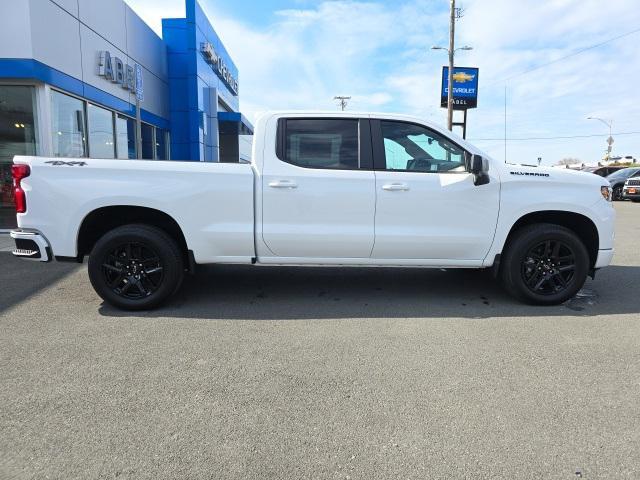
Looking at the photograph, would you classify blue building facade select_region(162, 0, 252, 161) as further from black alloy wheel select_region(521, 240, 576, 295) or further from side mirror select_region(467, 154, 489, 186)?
black alloy wheel select_region(521, 240, 576, 295)

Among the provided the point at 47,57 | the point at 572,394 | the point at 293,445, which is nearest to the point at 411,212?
the point at 572,394

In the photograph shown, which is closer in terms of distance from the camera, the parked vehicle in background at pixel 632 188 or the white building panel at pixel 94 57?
the white building panel at pixel 94 57

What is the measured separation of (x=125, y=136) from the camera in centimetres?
1542

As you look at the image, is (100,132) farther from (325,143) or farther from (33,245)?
(325,143)

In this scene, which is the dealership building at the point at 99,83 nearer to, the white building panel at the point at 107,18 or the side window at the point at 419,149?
the white building panel at the point at 107,18

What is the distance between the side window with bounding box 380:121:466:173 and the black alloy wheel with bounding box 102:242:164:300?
265 centimetres

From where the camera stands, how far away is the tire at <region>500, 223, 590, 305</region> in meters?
4.98

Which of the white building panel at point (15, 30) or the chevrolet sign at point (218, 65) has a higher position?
the chevrolet sign at point (218, 65)

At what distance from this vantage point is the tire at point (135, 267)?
15.4 feet

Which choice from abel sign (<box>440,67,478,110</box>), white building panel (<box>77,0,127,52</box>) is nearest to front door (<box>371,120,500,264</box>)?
white building panel (<box>77,0,127,52</box>)

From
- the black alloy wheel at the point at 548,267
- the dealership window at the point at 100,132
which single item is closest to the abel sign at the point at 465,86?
the dealership window at the point at 100,132

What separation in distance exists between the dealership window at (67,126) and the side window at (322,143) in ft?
26.5

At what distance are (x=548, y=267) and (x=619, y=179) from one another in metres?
23.3

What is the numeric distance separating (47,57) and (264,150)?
825 centimetres
